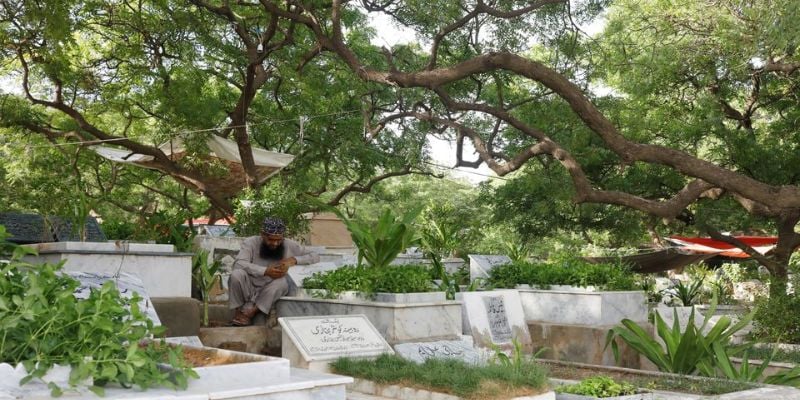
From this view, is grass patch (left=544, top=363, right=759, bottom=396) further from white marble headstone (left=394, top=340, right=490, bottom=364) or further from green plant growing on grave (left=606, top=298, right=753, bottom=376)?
white marble headstone (left=394, top=340, right=490, bottom=364)

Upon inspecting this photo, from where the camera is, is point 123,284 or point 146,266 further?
point 146,266

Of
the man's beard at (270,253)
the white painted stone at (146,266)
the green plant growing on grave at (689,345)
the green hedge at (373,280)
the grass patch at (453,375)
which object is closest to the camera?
the grass patch at (453,375)

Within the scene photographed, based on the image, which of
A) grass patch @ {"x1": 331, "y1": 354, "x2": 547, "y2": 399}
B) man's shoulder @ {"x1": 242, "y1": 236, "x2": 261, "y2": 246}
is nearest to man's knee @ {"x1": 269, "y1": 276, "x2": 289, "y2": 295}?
man's shoulder @ {"x1": 242, "y1": 236, "x2": 261, "y2": 246}

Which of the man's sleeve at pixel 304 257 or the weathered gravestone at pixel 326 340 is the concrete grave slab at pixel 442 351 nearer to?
the weathered gravestone at pixel 326 340

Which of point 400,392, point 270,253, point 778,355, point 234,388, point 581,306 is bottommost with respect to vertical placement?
point 400,392

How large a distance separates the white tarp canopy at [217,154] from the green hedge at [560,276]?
5634 millimetres

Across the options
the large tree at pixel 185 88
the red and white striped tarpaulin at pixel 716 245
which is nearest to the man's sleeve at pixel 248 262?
the large tree at pixel 185 88

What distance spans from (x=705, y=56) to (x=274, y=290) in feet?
32.7

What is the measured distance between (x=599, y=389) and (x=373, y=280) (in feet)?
9.92

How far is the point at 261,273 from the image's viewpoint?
30.9 feet

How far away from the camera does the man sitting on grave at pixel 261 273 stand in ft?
30.8

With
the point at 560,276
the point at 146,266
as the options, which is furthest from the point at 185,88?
the point at 560,276

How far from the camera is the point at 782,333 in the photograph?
12.1m

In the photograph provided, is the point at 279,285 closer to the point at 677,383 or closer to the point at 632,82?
the point at 677,383
